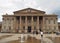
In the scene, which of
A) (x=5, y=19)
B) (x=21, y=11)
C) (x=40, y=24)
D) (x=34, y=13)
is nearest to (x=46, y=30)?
(x=40, y=24)

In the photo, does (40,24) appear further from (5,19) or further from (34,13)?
(5,19)

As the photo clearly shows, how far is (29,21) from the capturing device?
86.2 meters

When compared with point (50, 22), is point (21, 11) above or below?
above

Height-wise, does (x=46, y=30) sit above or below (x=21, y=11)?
below

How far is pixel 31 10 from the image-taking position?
284 feet

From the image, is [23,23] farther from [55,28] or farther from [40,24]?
[55,28]

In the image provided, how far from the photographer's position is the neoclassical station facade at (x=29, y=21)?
8425cm

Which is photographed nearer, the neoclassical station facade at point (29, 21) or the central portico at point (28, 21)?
the central portico at point (28, 21)

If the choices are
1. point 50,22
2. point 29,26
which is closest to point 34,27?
point 29,26

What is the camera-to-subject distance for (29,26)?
85.2 m

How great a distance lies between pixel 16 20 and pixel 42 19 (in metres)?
13.0

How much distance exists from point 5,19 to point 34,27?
15.0 m

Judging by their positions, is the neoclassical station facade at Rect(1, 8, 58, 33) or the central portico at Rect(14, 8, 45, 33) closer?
the central portico at Rect(14, 8, 45, 33)

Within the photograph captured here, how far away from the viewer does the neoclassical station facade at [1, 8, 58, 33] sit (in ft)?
276
